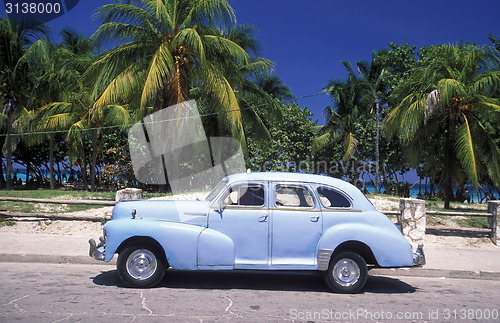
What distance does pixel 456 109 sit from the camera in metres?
16.4

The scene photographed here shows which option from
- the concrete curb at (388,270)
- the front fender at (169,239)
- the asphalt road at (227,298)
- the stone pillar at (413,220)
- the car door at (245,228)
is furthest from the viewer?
the stone pillar at (413,220)

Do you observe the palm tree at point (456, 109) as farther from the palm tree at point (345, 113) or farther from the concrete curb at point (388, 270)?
the palm tree at point (345, 113)

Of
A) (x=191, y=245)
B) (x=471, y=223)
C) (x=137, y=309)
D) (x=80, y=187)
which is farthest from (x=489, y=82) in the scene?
(x=80, y=187)

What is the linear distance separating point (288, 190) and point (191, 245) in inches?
67.0

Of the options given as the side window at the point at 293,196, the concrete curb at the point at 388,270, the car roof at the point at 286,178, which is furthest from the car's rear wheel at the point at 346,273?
the concrete curb at the point at 388,270

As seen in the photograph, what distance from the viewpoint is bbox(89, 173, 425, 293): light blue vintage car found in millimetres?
6473

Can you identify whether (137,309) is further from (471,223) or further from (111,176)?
(111,176)

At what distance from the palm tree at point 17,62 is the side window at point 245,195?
1854cm

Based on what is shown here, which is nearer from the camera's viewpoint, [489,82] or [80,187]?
[489,82]

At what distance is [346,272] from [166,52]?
10400 mm

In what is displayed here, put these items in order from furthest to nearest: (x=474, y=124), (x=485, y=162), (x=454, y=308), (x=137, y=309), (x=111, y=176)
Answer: (x=111, y=176) → (x=485, y=162) → (x=474, y=124) → (x=454, y=308) → (x=137, y=309)

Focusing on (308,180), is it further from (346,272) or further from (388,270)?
(388,270)

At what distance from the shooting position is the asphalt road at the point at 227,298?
17.8 feet

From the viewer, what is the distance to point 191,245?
6453 millimetres
